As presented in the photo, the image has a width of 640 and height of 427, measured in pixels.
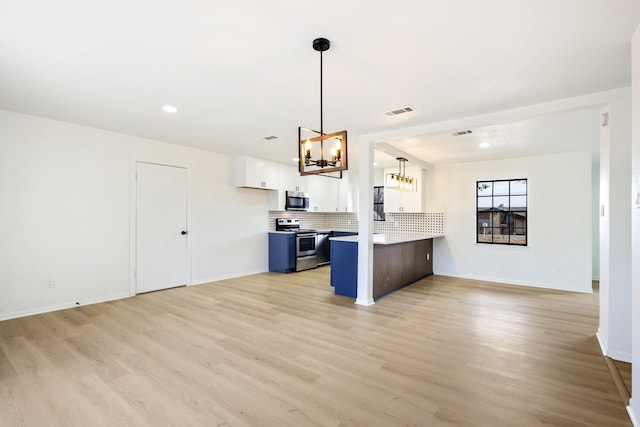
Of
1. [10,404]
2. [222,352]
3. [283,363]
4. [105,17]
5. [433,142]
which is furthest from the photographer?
[433,142]

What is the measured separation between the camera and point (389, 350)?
288 centimetres

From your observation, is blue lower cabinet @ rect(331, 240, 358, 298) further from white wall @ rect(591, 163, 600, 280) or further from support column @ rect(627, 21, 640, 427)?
white wall @ rect(591, 163, 600, 280)

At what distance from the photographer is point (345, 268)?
15.7 feet

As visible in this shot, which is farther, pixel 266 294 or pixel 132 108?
pixel 266 294

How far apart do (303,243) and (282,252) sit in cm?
55

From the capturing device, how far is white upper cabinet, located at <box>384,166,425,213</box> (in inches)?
256

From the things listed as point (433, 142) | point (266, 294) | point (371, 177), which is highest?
point (433, 142)

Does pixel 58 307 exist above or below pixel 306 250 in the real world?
below

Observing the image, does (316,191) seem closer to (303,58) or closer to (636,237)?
(303,58)

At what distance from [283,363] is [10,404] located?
72.4 inches

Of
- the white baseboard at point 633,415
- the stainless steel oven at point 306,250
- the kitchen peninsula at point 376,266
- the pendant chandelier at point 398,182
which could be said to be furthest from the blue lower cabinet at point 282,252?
the white baseboard at point 633,415

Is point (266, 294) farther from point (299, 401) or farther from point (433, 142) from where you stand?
point (433, 142)

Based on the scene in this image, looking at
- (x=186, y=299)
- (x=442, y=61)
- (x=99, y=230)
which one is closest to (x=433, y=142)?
(x=442, y=61)

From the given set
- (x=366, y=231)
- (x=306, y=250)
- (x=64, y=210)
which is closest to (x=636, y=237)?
(x=366, y=231)
